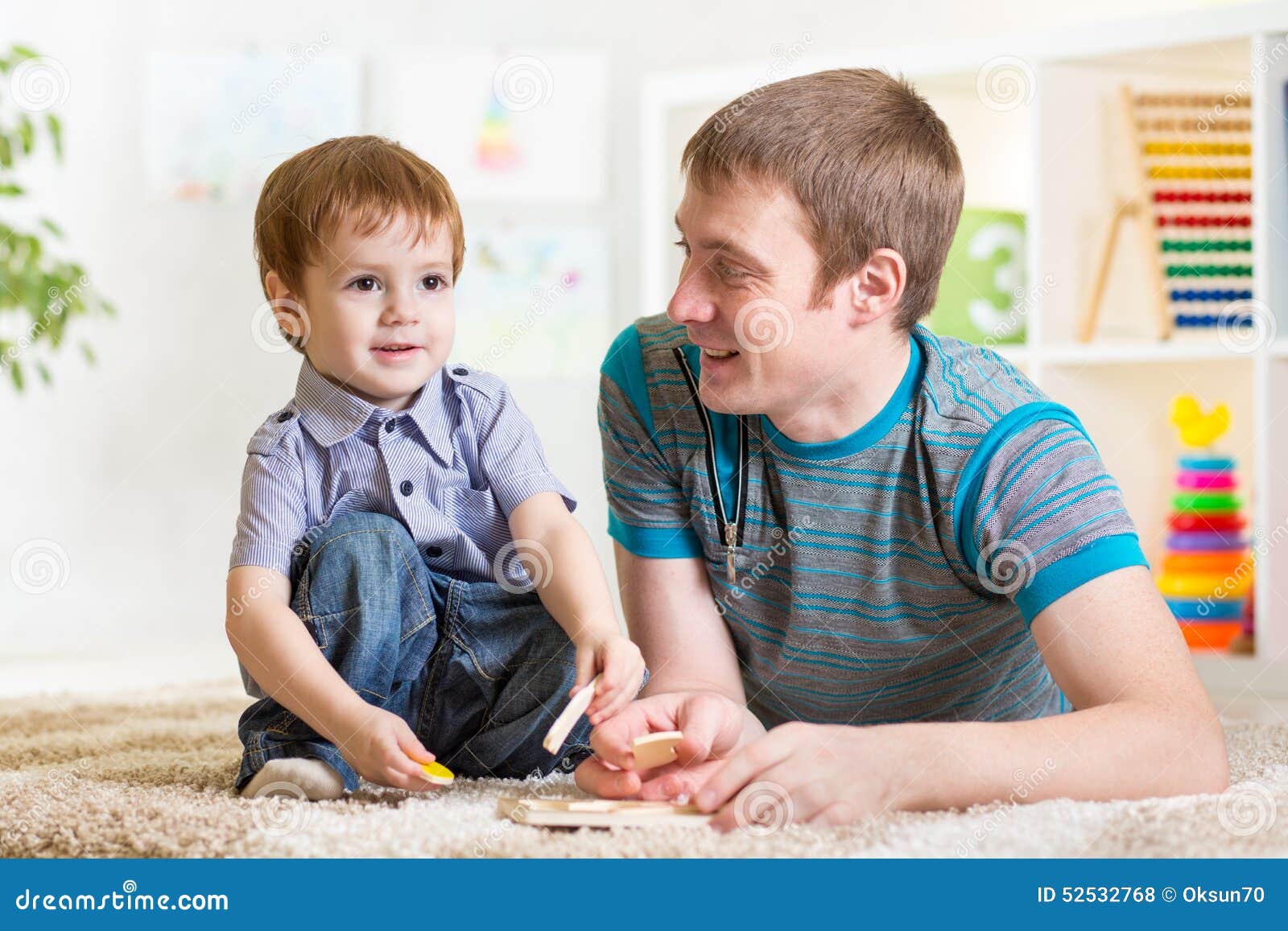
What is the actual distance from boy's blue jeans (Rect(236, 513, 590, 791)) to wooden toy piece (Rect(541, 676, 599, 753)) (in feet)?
0.52

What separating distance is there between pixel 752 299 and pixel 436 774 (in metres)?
0.45

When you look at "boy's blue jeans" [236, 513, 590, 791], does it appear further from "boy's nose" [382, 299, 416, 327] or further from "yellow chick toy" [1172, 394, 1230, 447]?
"yellow chick toy" [1172, 394, 1230, 447]

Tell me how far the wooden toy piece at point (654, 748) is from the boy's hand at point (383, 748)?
15cm

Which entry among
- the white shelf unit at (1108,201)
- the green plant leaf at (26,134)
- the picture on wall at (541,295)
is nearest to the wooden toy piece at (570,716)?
the white shelf unit at (1108,201)

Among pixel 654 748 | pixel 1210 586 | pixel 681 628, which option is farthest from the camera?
pixel 1210 586

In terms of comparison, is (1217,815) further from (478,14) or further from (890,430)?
(478,14)

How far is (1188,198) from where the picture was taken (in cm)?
228

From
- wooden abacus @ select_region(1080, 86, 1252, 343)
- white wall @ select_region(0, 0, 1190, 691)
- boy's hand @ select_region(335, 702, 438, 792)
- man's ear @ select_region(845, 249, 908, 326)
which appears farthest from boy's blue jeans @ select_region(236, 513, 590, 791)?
white wall @ select_region(0, 0, 1190, 691)

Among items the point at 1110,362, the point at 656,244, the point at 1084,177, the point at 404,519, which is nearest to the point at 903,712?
the point at 404,519

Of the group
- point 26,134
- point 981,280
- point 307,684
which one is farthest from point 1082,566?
point 26,134

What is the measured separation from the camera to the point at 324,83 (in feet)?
9.67

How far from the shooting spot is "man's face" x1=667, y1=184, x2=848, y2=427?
3.62ft

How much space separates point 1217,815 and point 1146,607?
163 millimetres

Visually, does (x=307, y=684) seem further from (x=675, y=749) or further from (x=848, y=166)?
(x=848, y=166)
